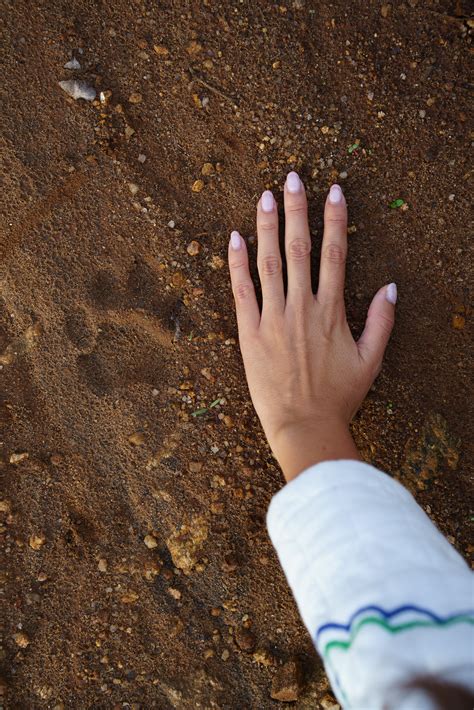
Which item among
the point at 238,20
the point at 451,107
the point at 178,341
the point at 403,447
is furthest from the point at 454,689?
the point at 238,20

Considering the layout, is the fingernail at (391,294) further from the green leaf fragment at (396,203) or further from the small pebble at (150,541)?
the small pebble at (150,541)

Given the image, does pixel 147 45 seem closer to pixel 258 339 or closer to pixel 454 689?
pixel 258 339

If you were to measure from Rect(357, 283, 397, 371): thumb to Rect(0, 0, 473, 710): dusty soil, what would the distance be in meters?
0.06

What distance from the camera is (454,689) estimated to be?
3.36 feet

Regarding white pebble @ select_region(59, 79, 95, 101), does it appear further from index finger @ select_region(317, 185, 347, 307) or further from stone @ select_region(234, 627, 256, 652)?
stone @ select_region(234, 627, 256, 652)

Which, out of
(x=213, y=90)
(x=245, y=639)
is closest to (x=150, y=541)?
(x=245, y=639)

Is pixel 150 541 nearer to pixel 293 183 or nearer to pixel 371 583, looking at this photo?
pixel 371 583

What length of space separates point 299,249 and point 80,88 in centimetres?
96

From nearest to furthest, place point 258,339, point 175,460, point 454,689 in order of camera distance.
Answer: point 454,689 → point 258,339 → point 175,460

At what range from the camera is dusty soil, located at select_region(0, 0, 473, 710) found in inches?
78.2

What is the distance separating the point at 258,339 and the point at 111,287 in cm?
57

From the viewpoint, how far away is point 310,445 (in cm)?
175

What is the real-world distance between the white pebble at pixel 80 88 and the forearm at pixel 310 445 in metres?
1.34

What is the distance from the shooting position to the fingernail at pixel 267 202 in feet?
6.42
